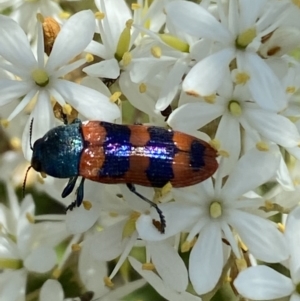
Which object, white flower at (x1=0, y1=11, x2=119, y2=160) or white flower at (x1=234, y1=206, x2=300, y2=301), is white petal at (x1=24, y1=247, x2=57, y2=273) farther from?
white flower at (x1=234, y1=206, x2=300, y2=301)

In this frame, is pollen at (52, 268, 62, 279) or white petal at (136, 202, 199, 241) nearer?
white petal at (136, 202, 199, 241)

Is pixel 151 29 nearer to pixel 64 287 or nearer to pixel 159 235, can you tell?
pixel 159 235

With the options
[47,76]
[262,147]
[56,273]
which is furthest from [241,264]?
[47,76]

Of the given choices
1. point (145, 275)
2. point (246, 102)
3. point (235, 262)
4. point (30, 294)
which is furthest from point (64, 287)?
point (246, 102)

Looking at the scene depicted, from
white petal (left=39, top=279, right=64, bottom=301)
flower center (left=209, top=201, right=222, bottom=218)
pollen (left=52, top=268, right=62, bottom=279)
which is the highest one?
flower center (left=209, top=201, right=222, bottom=218)

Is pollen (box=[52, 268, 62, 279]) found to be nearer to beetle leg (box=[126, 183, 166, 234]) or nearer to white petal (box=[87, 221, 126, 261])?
white petal (box=[87, 221, 126, 261])

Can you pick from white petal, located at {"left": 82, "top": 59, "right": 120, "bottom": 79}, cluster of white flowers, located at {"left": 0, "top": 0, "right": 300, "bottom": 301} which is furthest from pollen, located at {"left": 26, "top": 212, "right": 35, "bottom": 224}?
white petal, located at {"left": 82, "top": 59, "right": 120, "bottom": 79}

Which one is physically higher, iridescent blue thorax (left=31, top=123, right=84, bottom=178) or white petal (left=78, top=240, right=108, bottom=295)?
iridescent blue thorax (left=31, top=123, right=84, bottom=178)

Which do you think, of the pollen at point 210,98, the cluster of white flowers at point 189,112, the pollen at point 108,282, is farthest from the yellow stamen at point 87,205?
the pollen at point 210,98
